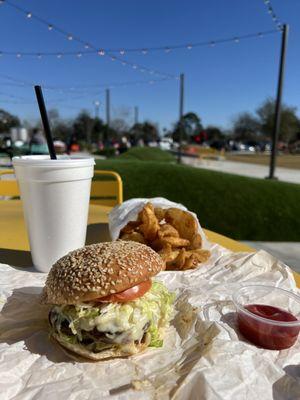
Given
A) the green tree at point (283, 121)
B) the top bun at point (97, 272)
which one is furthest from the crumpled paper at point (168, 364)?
the green tree at point (283, 121)

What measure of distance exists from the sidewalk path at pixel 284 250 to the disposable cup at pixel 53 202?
3.79 m

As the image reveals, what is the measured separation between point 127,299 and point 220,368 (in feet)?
1.29

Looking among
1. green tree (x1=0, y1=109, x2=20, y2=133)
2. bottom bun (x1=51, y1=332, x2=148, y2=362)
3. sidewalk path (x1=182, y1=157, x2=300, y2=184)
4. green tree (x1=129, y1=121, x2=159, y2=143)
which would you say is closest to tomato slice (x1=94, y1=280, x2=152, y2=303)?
bottom bun (x1=51, y1=332, x2=148, y2=362)

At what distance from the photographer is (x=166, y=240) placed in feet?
6.14

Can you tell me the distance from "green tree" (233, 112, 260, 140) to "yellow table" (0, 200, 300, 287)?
60.9 m

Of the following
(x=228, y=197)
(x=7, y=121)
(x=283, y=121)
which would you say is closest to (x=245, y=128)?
(x=283, y=121)

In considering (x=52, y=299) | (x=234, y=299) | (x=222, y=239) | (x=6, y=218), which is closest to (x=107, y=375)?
(x=52, y=299)

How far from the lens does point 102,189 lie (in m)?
3.38

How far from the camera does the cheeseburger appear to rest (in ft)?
3.85

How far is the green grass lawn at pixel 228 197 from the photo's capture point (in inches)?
239

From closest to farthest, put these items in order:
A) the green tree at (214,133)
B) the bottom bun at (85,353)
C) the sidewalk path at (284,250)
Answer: the bottom bun at (85,353) → the sidewalk path at (284,250) → the green tree at (214,133)

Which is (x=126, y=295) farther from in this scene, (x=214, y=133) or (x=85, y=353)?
(x=214, y=133)

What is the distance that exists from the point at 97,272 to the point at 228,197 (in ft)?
18.6

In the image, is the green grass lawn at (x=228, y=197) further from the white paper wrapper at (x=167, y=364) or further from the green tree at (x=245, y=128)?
the green tree at (x=245, y=128)
